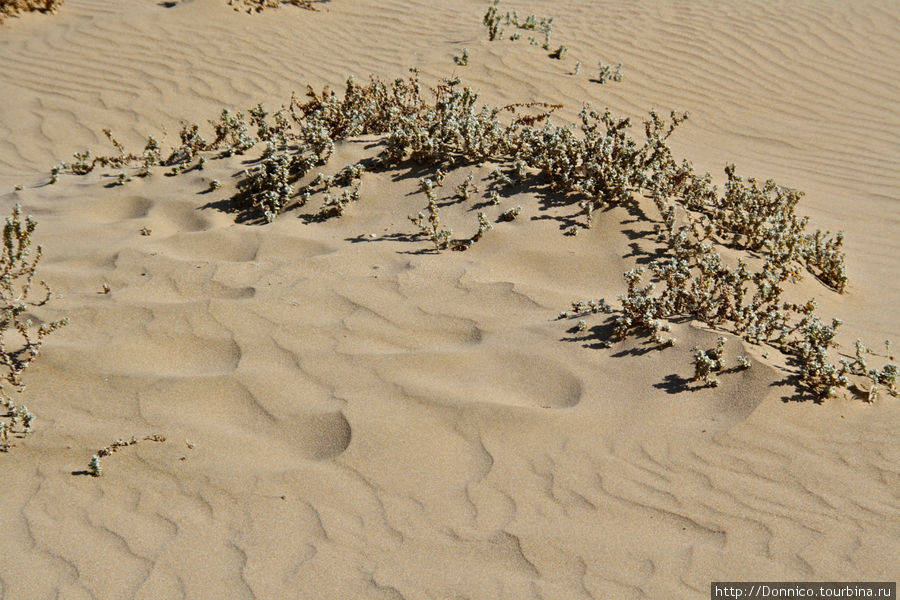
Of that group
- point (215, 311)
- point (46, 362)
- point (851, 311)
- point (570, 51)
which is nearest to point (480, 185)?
point (215, 311)

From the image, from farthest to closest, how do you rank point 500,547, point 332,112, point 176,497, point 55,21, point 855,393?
point 55,21
point 332,112
point 855,393
point 176,497
point 500,547

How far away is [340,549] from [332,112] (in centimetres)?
451

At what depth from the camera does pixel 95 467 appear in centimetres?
321

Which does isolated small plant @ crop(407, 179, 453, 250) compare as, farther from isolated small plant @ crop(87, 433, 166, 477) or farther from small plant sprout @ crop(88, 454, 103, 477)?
small plant sprout @ crop(88, 454, 103, 477)

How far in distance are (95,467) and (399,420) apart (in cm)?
130

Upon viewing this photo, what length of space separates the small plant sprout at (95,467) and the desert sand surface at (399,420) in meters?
0.04

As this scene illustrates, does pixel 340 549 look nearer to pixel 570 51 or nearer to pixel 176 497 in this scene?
pixel 176 497

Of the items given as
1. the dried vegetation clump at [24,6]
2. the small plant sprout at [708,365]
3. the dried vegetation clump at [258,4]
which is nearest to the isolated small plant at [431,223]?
the small plant sprout at [708,365]

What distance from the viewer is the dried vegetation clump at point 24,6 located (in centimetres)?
997

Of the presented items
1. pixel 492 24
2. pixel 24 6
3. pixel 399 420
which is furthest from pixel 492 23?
pixel 399 420

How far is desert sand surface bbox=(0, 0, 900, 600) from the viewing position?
112 inches

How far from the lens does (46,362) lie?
149 inches

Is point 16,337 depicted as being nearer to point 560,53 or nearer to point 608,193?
point 608,193

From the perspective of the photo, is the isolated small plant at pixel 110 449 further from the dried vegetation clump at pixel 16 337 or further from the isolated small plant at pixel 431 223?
the isolated small plant at pixel 431 223
